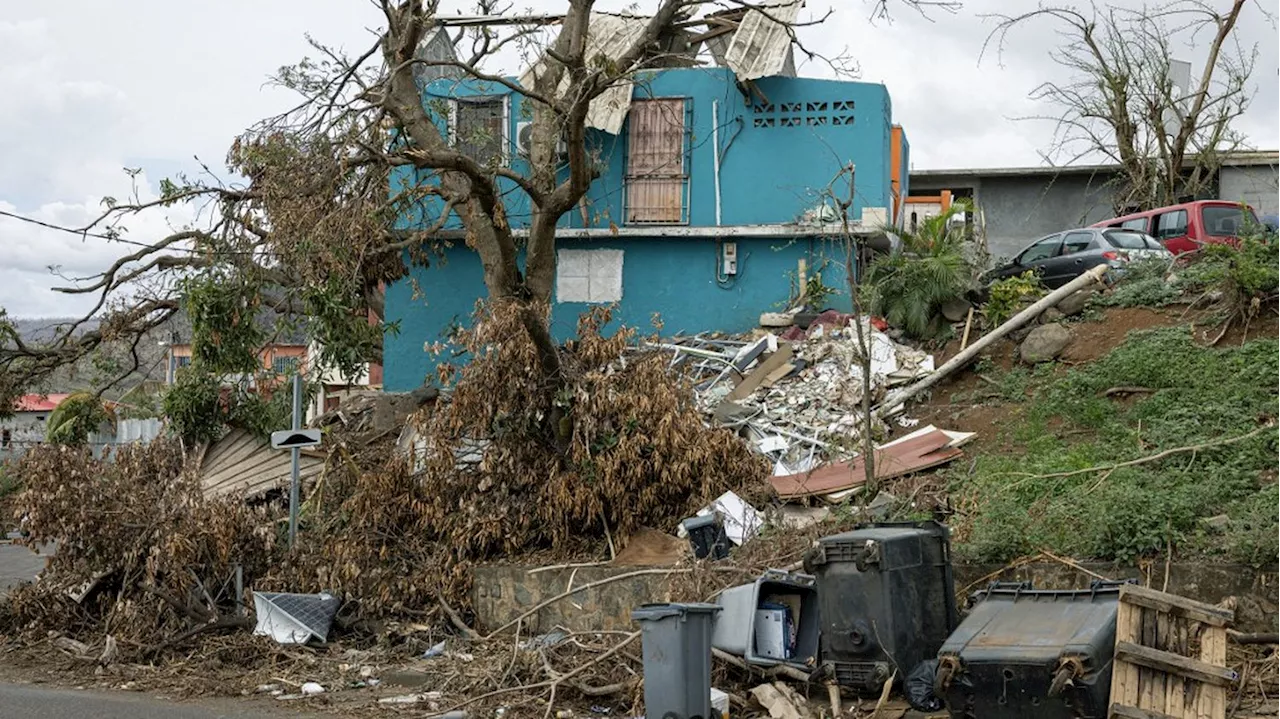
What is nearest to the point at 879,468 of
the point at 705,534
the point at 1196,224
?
the point at 705,534

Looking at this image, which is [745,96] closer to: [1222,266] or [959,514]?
[1222,266]

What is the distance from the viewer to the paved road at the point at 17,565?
51.7 ft

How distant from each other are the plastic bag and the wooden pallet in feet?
4.16

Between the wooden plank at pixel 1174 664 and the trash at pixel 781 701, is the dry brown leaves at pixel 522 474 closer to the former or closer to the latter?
the trash at pixel 781 701

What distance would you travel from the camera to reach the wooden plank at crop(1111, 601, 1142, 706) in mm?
6289

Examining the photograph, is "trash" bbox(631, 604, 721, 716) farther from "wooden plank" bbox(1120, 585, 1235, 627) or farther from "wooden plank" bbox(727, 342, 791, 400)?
"wooden plank" bbox(727, 342, 791, 400)

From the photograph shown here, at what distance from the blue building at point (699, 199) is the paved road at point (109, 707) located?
919cm

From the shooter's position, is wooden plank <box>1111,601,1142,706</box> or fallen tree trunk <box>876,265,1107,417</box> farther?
fallen tree trunk <box>876,265,1107,417</box>

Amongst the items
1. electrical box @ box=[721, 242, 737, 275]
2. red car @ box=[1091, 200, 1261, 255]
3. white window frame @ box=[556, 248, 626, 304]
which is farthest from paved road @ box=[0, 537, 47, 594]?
red car @ box=[1091, 200, 1261, 255]

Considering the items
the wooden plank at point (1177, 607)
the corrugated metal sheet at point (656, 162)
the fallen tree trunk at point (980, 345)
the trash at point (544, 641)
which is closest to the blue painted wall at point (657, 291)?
the corrugated metal sheet at point (656, 162)

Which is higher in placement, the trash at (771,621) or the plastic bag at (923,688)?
the trash at (771,621)

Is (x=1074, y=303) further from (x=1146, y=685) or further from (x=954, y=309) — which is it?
(x=1146, y=685)

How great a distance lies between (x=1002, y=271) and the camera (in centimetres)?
1862

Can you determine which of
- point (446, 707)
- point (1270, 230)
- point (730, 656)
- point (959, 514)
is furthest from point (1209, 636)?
point (1270, 230)
